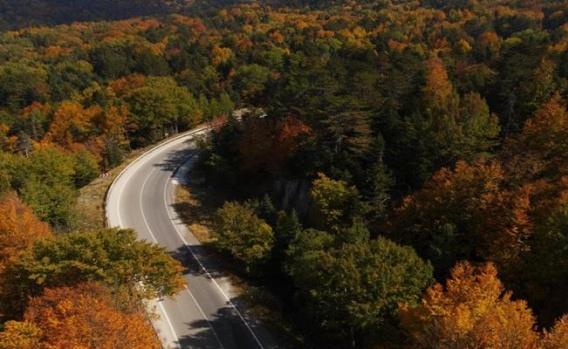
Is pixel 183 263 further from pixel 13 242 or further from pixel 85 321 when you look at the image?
pixel 85 321

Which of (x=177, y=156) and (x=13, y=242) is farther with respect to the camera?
(x=177, y=156)

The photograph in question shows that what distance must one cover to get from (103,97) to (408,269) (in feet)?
268

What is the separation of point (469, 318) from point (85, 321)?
19.3 meters

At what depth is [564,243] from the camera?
26688 millimetres

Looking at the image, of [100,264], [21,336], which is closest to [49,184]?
[100,264]

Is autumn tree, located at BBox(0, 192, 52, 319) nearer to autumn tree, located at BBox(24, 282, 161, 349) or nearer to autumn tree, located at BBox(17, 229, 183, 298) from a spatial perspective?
autumn tree, located at BBox(17, 229, 183, 298)

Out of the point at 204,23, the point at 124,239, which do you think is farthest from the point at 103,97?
the point at 204,23

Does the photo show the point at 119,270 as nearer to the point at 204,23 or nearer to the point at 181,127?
the point at 181,127

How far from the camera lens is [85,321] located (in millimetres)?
24016

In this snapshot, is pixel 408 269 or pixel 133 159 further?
pixel 133 159

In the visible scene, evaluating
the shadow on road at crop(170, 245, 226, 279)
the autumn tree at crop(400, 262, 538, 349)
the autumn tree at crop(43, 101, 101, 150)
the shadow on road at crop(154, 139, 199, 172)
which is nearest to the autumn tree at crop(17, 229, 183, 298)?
the shadow on road at crop(170, 245, 226, 279)

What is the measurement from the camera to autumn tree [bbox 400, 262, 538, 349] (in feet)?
63.1

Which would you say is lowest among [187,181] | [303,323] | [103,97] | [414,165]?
[303,323]

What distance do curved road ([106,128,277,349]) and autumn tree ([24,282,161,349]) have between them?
7.69m
